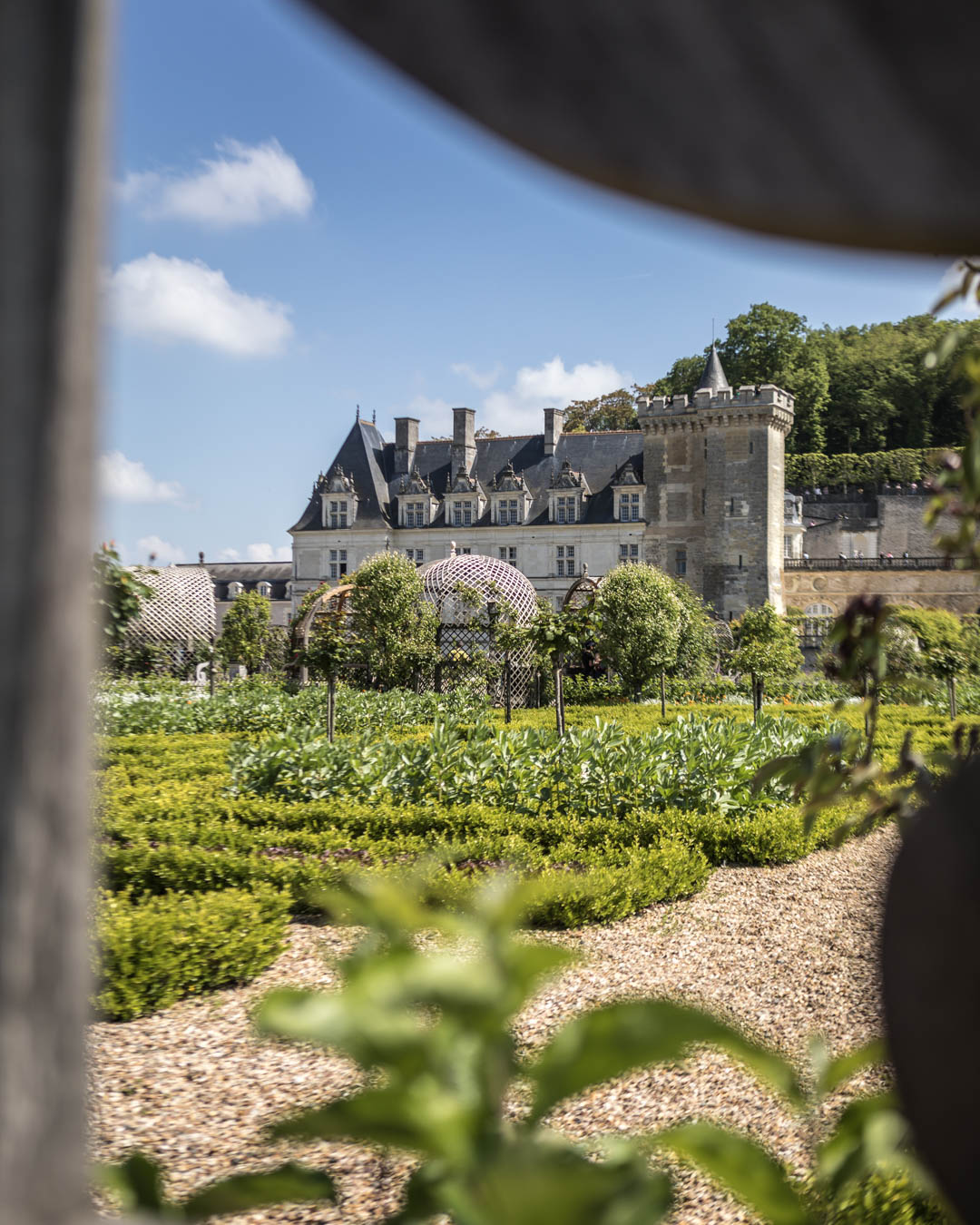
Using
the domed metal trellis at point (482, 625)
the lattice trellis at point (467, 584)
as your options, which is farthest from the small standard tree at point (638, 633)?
the lattice trellis at point (467, 584)

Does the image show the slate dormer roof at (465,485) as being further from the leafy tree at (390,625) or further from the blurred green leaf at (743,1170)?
the blurred green leaf at (743,1170)

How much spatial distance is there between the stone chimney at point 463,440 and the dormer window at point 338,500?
4.42 metres

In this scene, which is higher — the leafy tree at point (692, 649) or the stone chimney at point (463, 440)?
the stone chimney at point (463, 440)

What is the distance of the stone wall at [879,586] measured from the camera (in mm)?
37062

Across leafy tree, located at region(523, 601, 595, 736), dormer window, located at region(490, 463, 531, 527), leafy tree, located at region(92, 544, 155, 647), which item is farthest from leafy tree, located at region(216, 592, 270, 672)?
leafy tree, located at region(92, 544, 155, 647)

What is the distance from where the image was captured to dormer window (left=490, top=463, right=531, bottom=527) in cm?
4025

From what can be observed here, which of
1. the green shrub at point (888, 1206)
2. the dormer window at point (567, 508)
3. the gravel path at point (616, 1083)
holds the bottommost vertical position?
the gravel path at point (616, 1083)

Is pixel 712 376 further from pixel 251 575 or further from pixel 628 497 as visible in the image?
pixel 251 575

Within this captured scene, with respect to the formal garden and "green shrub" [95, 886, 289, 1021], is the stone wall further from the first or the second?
"green shrub" [95, 886, 289, 1021]

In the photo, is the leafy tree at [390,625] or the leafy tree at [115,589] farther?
the leafy tree at [390,625]

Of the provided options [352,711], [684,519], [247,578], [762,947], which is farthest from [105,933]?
[247,578]

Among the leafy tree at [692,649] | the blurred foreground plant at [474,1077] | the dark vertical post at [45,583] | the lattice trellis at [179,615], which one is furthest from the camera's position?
the leafy tree at [692,649]

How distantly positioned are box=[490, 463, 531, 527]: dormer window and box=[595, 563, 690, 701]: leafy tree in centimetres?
1765

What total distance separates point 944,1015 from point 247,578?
55.7 metres
